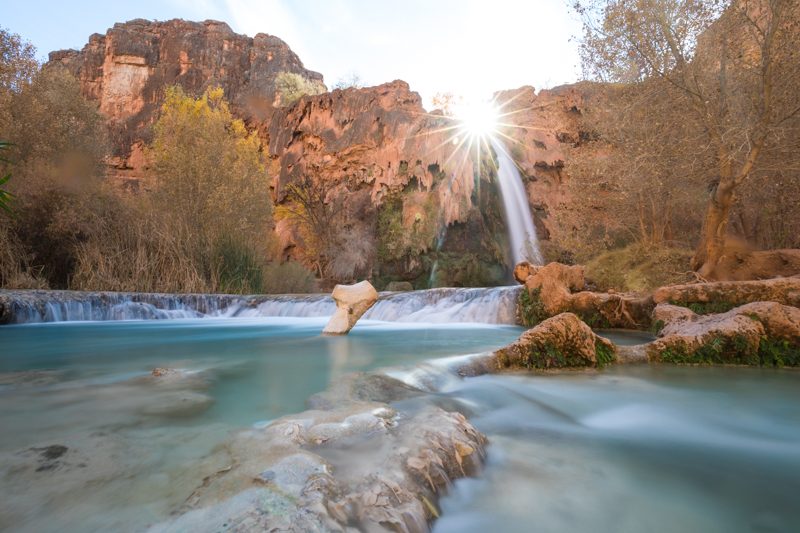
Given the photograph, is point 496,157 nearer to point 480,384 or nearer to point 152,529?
point 480,384

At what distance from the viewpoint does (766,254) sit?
26.1 ft

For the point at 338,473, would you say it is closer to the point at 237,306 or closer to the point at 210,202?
the point at 237,306

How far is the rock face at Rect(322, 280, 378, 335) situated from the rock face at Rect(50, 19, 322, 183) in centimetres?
3117

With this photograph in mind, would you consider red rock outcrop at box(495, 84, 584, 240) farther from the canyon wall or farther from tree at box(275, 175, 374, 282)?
tree at box(275, 175, 374, 282)

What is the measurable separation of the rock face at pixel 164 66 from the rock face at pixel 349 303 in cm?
3117

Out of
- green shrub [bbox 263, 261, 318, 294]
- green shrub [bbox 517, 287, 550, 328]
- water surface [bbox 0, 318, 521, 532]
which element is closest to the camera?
water surface [bbox 0, 318, 521, 532]

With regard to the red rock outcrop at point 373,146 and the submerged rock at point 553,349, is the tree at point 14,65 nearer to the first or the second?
the red rock outcrop at point 373,146

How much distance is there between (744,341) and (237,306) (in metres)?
10.8

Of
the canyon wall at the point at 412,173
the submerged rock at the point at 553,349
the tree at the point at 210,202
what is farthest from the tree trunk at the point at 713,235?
the tree at the point at 210,202

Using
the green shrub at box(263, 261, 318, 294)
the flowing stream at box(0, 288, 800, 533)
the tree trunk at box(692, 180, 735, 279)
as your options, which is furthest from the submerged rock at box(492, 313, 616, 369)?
the green shrub at box(263, 261, 318, 294)

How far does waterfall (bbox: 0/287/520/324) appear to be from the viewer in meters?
8.62

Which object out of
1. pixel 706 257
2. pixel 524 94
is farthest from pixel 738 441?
pixel 524 94

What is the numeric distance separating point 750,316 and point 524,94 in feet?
68.9

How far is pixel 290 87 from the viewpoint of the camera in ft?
111
